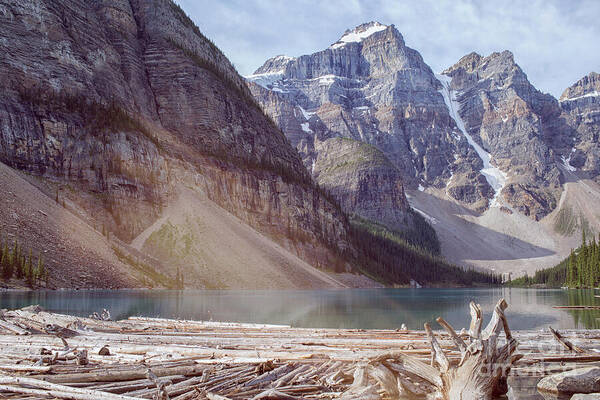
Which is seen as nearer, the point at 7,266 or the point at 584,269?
the point at 7,266

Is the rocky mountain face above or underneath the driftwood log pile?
above

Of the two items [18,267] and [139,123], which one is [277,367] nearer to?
[18,267]

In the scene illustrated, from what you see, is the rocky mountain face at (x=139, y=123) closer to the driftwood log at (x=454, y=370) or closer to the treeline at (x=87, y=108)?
the treeline at (x=87, y=108)

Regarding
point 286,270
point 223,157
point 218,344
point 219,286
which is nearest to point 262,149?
point 223,157

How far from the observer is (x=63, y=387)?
9.62 meters

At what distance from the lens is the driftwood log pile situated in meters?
9.34

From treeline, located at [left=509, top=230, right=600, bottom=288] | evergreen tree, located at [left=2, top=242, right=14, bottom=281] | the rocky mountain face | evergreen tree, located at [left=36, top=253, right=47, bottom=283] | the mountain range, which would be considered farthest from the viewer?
treeline, located at [left=509, top=230, right=600, bottom=288]

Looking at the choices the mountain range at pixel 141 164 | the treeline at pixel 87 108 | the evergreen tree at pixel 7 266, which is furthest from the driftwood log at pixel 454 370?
the treeline at pixel 87 108

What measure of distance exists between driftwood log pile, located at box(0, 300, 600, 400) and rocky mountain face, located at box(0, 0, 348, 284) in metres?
78.3

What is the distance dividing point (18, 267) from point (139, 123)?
51.6 metres

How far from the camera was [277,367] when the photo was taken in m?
11.4

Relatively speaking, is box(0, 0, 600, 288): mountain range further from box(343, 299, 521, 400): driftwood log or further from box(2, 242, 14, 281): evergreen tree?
box(343, 299, 521, 400): driftwood log

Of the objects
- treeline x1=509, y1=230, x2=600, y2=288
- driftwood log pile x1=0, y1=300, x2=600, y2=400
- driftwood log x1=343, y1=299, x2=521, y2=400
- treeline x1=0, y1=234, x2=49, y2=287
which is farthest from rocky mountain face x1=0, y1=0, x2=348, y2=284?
driftwood log x1=343, y1=299, x2=521, y2=400

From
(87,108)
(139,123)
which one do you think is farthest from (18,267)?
(139,123)
